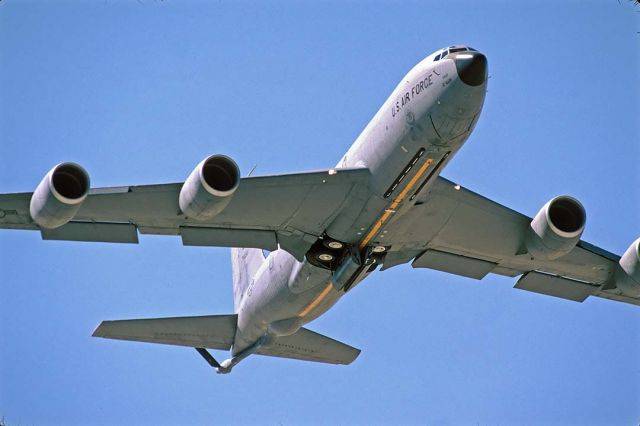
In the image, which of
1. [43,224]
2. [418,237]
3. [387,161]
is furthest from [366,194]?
[43,224]

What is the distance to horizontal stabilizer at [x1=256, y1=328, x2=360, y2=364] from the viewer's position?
4025 cm

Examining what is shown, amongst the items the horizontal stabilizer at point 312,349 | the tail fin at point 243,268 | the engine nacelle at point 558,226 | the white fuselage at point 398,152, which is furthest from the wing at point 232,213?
the horizontal stabilizer at point 312,349

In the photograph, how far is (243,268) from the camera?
134 feet

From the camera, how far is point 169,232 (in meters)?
32.9

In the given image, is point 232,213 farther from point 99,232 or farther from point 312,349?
point 312,349

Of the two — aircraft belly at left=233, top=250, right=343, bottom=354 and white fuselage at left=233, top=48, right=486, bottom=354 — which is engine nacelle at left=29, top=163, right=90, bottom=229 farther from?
aircraft belly at left=233, top=250, right=343, bottom=354

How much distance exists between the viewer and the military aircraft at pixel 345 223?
96.6 ft

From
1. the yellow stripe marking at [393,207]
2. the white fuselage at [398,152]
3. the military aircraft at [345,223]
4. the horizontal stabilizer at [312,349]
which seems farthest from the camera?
the horizontal stabilizer at [312,349]

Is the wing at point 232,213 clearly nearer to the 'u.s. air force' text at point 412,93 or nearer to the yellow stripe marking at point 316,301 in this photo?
the yellow stripe marking at point 316,301

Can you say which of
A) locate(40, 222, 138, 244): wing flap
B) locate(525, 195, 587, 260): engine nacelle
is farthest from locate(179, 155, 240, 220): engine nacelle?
locate(525, 195, 587, 260): engine nacelle

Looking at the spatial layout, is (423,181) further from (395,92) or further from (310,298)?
(310,298)

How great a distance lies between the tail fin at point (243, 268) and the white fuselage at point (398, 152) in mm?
4165

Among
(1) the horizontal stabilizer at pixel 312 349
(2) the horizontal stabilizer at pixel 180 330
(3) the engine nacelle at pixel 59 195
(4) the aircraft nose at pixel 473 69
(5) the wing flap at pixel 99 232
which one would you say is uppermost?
(4) the aircraft nose at pixel 473 69

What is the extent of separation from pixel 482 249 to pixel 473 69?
901 centimetres
